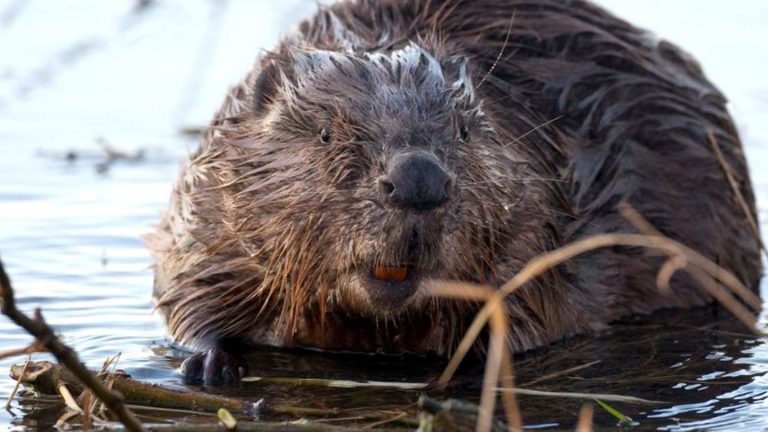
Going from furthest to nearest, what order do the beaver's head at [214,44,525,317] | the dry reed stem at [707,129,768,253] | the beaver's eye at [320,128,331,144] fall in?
the dry reed stem at [707,129,768,253] < the beaver's eye at [320,128,331,144] < the beaver's head at [214,44,525,317]

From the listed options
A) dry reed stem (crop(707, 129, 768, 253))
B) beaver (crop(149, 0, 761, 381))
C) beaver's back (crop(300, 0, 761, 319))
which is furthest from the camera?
beaver's back (crop(300, 0, 761, 319))

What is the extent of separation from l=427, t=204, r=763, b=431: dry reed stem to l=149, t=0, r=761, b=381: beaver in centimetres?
7

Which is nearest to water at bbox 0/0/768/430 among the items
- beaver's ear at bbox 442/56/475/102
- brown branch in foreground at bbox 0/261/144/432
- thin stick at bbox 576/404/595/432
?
thin stick at bbox 576/404/595/432

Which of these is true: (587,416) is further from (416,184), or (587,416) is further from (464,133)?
(464,133)

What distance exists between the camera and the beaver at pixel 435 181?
4418mm

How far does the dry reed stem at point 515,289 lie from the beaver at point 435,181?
0.24 feet

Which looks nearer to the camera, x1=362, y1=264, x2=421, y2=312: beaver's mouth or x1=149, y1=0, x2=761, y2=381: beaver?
x1=362, y1=264, x2=421, y2=312: beaver's mouth

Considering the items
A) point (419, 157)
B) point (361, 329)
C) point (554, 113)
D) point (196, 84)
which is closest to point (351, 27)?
point (554, 113)

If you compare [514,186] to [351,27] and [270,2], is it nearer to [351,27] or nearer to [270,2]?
[351,27]

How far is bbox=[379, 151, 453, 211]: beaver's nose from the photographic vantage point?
4094 millimetres

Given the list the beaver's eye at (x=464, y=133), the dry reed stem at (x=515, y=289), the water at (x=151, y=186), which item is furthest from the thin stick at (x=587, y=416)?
the beaver's eye at (x=464, y=133)

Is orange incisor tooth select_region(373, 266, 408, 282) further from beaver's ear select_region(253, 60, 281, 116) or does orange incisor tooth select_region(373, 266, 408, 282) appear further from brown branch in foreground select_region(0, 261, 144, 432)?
brown branch in foreground select_region(0, 261, 144, 432)

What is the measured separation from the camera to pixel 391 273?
431cm

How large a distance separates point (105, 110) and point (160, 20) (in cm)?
126
